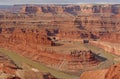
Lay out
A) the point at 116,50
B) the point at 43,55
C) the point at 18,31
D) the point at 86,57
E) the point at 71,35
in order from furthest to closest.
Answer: the point at 71,35 < the point at 18,31 < the point at 116,50 < the point at 43,55 < the point at 86,57

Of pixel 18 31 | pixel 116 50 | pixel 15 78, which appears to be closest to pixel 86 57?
pixel 116 50

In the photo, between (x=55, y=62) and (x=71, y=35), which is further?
(x=71, y=35)

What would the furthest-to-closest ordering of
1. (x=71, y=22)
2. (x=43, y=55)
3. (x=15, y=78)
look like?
1. (x=71, y=22)
2. (x=43, y=55)
3. (x=15, y=78)

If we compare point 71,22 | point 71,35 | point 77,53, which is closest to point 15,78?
point 77,53

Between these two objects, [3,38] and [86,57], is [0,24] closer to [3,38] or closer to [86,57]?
[3,38]

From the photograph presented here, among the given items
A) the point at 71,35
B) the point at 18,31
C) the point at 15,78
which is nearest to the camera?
the point at 15,78

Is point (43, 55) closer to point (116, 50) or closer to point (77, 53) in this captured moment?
point (77, 53)

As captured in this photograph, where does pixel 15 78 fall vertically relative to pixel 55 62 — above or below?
above

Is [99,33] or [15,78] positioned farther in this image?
[99,33]

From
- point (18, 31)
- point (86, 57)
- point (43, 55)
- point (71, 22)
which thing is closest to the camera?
point (86, 57)
